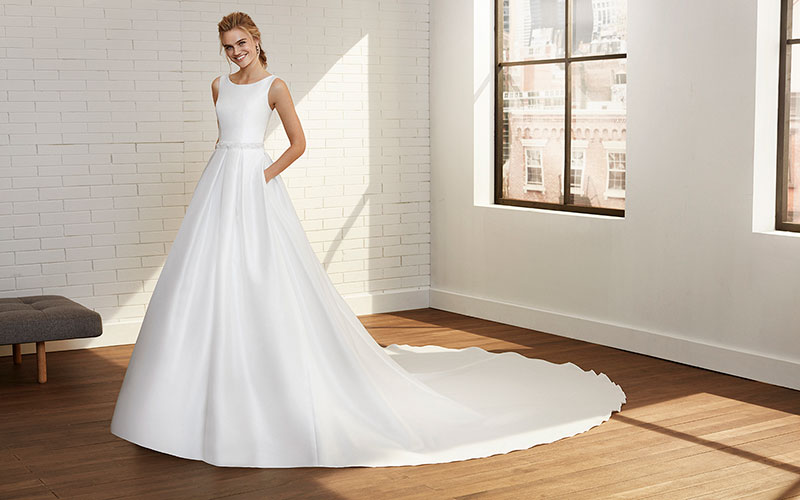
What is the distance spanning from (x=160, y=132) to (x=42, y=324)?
1.75m

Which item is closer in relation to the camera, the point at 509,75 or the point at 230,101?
the point at 230,101

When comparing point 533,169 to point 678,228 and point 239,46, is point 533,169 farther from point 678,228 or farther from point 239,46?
point 239,46

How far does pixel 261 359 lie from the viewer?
155 inches

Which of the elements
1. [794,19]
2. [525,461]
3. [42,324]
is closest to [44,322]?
[42,324]

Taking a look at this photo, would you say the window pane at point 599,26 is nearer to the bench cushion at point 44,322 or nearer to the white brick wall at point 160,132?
the white brick wall at point 160,132

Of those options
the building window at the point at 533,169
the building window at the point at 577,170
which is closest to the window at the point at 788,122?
the building window at the point at 577,170

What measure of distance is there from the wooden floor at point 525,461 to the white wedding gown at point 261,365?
0.36 ft

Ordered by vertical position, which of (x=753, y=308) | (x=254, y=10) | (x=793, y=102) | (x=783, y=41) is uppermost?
(x=254, y=10)

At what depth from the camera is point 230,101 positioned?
4309 millimetres

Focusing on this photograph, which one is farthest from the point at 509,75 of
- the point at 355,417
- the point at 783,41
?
the point at 355,417

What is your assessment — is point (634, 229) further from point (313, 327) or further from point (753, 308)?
point (313, 327)

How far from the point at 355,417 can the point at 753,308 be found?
2.47 m

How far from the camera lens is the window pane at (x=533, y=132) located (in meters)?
6.69

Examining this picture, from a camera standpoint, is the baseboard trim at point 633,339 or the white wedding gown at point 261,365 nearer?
the white wedding gown at point 261,365
